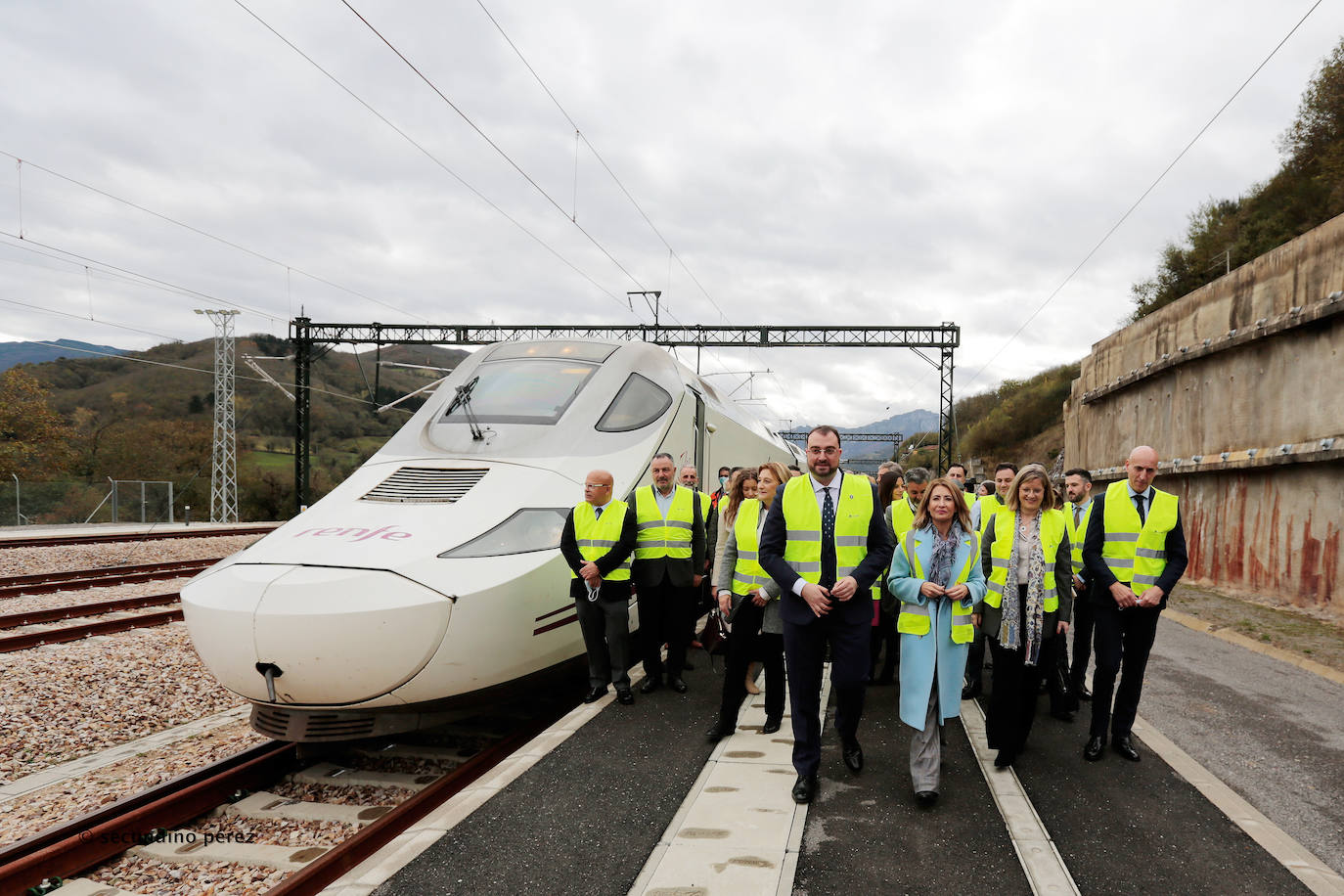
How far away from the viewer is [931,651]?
4.23 m

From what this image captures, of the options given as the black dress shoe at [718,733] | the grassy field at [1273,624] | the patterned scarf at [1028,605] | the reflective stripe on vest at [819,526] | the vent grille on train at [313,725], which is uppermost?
the reflective stripe on vest at [819,526]

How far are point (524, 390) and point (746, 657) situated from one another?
3.53 m

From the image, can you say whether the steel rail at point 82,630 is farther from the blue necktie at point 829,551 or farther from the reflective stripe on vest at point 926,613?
the reflective stripe on vest at point 926,613

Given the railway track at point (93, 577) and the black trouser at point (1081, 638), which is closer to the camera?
the black trouser at point (1081, 638)

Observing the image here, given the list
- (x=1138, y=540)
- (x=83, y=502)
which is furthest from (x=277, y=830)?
(x=83, y=502)

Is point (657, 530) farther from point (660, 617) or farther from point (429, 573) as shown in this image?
point (429, 573)

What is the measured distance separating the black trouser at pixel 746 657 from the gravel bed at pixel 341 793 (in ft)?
7.08

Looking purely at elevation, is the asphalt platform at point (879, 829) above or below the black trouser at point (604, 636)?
below

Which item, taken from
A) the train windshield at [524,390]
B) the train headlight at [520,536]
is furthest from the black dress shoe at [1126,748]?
the train windshield at [524,390]

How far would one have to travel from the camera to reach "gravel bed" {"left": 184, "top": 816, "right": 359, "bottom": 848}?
4.57 m

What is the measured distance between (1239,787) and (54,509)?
110 feet

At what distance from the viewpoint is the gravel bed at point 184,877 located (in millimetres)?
4027

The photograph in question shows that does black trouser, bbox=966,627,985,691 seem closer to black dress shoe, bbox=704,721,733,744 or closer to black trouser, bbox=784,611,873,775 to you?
black dress shoe, bbox=704,721,733,744

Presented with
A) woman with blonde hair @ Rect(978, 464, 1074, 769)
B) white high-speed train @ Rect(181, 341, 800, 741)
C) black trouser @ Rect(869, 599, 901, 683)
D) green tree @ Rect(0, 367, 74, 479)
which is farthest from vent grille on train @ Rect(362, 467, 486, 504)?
green tree @ Rect(0, 367, 74, 479)
